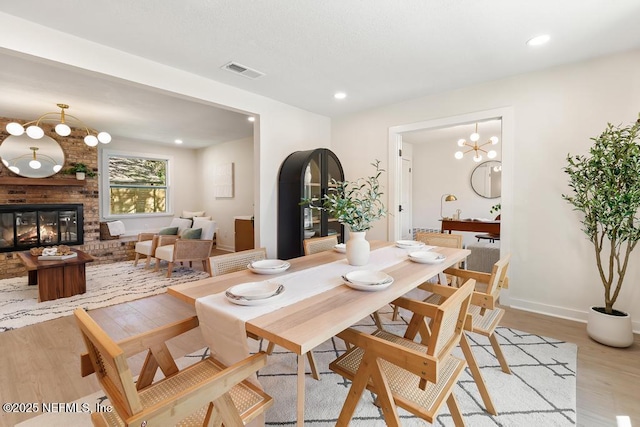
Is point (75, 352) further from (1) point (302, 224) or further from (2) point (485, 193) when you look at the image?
(2) point (485, 193)

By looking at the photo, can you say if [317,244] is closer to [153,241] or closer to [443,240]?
[443,240]

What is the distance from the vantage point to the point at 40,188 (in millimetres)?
4949

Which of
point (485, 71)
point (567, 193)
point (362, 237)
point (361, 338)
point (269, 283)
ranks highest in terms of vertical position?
point (485, 71)

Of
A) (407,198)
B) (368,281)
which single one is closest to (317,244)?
(368,281)

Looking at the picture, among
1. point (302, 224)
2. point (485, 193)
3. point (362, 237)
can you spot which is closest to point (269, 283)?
point (362, 237)

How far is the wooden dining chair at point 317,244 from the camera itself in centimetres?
246

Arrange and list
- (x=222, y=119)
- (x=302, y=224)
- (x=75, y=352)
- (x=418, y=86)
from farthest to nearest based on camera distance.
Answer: (x=222, y=119) < (x=302, y=224) < (x=418, y=86) < (x=75, y=352)

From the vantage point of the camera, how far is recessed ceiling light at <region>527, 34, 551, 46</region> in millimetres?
2275

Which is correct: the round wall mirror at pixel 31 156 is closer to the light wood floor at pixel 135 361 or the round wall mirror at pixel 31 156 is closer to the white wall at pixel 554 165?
the light wood floor at pixel 135 361

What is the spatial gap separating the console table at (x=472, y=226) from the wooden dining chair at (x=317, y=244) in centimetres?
334

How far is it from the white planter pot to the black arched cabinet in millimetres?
2606

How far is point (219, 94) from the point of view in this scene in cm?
320

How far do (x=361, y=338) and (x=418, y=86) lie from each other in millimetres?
3079

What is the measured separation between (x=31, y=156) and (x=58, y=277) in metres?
2.77
